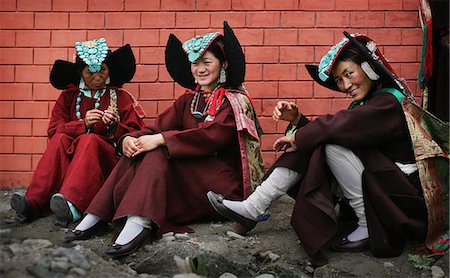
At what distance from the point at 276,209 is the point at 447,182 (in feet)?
4.32

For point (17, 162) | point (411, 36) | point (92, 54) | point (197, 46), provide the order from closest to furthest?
point (197, 46)
point (92, 54)
point (411, 36)
point (17, 162)

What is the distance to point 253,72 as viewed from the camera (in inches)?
185

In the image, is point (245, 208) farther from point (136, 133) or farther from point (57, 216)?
point (57, 216)

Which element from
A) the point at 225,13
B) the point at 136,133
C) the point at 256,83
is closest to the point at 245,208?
the point at 136,133

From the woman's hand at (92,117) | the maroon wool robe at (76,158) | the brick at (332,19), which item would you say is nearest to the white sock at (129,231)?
the maroon wool robe at (76,158)

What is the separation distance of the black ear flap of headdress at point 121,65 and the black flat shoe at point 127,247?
4.79ft

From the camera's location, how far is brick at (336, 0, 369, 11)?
4695 millimetres

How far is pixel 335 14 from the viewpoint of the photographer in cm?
470

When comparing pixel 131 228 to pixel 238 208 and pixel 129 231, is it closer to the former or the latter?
pixel 129 231

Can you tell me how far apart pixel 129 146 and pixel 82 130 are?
0.59 m

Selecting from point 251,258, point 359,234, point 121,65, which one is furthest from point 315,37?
point 251,258

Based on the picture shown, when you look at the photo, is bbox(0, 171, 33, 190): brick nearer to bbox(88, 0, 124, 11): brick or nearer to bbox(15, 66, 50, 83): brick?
bbox(15, 66, 50, 83): brick

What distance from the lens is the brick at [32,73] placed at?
475 centimetres

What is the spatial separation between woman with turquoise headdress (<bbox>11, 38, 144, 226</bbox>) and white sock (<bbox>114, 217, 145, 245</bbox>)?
1.80 ft
